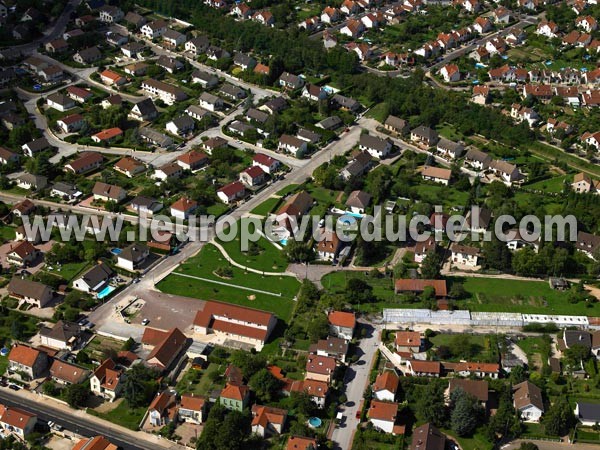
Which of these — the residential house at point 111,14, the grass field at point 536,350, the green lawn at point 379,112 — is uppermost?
the residential house at point 111,14

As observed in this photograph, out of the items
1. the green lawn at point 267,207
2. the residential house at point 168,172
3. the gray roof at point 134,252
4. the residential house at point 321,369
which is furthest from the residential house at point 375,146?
the residential house at point 321,369

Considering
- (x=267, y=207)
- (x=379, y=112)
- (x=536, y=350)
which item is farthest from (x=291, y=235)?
(x=379, y=112)

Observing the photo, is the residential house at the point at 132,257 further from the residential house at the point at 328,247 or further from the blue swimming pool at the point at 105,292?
the residential house at the point at 328,247

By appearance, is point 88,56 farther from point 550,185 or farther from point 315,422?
Answer: point 315,422

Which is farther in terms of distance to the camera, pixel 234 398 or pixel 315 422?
pixel 234 398

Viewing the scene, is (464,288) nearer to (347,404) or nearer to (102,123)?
(347,404)

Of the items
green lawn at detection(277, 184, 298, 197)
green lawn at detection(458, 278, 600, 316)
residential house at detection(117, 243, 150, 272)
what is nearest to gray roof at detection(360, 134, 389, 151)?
green lawn at detection(277, 184, 298, 197)

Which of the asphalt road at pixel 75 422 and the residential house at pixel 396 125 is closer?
the asphalt road at pixel 75 422

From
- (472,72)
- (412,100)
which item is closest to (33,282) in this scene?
(412,100)
